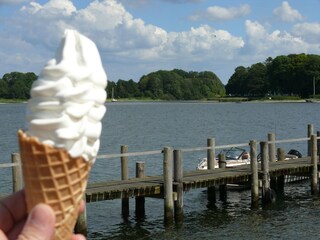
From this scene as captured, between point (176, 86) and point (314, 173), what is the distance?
165 m

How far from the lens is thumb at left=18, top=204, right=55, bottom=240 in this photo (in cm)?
291

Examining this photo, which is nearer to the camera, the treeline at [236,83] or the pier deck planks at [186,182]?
the pier deck planks at [186,182]

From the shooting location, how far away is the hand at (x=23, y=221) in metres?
2.92

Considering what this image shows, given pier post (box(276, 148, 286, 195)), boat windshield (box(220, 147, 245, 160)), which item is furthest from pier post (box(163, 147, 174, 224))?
pier post (box(276, 148, 286, 195))

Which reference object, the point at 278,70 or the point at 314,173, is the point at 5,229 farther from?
the point at 278,70

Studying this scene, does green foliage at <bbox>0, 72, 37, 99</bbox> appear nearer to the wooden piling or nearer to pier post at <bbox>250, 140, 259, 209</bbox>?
the wooden piling

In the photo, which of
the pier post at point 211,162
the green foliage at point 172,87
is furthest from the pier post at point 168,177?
the green foliage at point 172,87

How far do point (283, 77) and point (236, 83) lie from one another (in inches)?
962

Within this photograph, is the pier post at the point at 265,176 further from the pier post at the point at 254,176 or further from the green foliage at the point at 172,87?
the green foliage at the point at 172,87

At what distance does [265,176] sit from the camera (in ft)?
61.5

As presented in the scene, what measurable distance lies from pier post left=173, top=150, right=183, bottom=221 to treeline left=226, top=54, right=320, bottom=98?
129 m

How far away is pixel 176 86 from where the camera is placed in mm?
185125

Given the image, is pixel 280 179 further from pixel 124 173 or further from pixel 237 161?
pixel 124 173

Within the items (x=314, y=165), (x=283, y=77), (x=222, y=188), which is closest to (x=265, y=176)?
(x=314, y=165)
